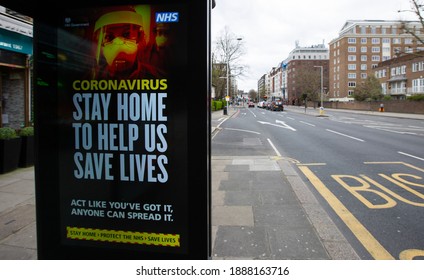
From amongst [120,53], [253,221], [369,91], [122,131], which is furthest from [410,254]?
[369,91]

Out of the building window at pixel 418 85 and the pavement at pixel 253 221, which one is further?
the building window at pixel 418 85

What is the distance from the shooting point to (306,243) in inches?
149

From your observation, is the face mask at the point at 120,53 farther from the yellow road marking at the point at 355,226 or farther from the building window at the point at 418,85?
the building window at the point at 418,85

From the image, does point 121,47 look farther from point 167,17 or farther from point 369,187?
point 369,187

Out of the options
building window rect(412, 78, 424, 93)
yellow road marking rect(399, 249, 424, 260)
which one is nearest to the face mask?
yellow road marking rect(399, 249, 424, 260)

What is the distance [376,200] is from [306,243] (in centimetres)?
262

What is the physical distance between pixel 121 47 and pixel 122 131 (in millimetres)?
625

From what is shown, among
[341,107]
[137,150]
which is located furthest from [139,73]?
[341,107]

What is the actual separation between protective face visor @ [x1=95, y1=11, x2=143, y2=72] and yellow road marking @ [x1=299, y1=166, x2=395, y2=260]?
3.28 meters

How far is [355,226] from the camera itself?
14.7ft

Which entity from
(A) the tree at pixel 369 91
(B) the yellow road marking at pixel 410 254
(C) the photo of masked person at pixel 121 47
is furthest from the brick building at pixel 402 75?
(C) the photo of masked person at pixel 121 47

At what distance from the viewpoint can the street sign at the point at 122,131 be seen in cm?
229

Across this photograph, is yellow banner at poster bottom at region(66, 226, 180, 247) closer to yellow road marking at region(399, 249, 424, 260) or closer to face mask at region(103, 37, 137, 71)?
face mask at region(103, 37, 137, 71)
